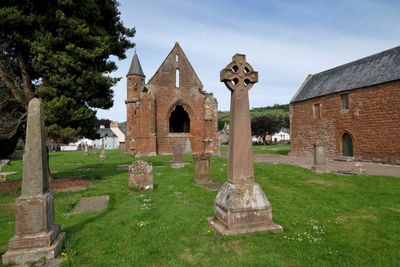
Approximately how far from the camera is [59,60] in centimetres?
998

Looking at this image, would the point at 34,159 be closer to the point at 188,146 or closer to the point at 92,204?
the point at 92,204

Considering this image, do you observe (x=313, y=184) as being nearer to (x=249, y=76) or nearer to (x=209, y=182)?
(x=209, y=182)

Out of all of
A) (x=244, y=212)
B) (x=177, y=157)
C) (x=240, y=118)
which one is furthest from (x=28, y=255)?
(x=177, y=157)

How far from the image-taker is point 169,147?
28.7m

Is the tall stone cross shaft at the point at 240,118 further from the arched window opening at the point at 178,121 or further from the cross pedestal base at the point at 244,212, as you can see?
the arched window opening at the point at 178,121

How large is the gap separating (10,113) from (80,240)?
943 centimetres

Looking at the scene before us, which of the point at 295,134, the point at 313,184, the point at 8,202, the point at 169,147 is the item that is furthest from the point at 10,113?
the point at 295,134

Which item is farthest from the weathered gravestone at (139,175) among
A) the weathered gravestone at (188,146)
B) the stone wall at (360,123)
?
the weathered gravestone at (188,146)

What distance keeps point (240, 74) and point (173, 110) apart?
23.6 metres

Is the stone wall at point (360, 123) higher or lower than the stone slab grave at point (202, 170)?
higher

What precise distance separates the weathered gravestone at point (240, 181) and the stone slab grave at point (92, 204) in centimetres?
346

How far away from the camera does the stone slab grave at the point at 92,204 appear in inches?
296

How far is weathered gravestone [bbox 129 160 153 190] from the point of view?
9.70m

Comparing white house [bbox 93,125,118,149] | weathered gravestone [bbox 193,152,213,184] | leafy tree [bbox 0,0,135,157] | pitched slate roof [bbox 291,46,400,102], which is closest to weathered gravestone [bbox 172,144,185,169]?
weathered gravestone [bbox 193,152,213,184]
